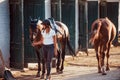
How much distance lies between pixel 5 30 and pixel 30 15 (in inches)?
39.8

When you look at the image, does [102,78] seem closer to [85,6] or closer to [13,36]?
[13,36]

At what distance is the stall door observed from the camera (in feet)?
50.7

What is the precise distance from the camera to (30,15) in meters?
15.5

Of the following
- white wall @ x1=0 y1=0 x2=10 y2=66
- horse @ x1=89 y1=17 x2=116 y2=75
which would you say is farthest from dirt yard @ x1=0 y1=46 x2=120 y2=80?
white wall @ x1=0 y1=0 x2=10 y2=66

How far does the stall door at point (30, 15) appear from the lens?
608 inches

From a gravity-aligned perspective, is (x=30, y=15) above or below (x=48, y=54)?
above

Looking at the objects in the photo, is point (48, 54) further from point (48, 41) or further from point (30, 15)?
point (30, 15)

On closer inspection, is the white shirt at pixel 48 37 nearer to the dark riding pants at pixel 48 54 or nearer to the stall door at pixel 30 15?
the dark riding pants at pixel 48 54

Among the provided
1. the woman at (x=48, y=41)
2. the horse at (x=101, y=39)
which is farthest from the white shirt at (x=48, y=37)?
the horse at (x=101, y=39)

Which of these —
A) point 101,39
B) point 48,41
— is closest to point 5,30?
point 48,41

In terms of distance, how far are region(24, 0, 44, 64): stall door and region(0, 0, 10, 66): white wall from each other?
0.63 meters

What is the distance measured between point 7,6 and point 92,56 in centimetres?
624

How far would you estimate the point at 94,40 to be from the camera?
47.1 ft

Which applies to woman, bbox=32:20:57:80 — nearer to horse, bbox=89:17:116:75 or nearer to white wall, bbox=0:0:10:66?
horse, bbox=89:17:116:75
